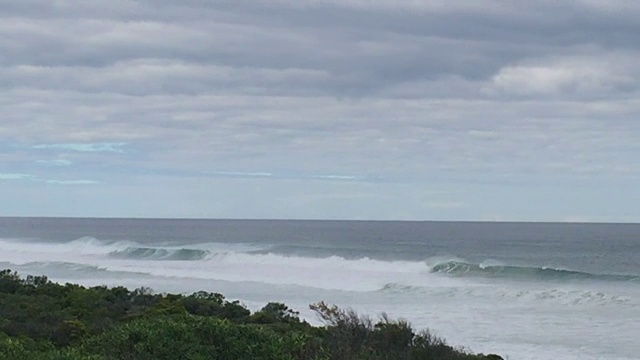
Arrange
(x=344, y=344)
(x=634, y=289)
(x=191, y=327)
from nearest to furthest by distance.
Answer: (x=191, y=327) → (x=344, y=344) → (x=634, y=289)

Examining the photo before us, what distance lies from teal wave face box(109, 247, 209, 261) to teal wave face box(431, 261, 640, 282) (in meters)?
19.2

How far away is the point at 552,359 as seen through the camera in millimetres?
22484

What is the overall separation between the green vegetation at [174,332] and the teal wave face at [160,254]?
4267 cm

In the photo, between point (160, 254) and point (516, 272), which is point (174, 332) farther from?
point (160, 254)

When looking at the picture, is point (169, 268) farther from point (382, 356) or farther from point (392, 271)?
point (382, 356)

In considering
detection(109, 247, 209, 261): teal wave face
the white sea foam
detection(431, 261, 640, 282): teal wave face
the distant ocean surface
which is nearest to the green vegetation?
the white sea foam

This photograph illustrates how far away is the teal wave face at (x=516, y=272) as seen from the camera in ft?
167

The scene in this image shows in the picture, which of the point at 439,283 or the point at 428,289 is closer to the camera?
the point at 428,289

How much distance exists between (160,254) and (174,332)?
59940 mm

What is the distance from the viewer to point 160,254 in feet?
231

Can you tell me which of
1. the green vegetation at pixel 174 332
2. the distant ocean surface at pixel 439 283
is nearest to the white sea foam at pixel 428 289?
the distant ocean surface at pixel 439 283

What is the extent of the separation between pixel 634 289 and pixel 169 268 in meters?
25.2

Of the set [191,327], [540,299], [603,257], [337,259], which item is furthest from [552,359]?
[603,257]

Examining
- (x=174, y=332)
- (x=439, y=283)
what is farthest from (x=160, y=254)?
(x=174, y=332)
